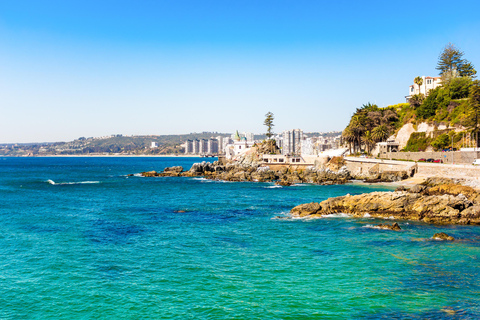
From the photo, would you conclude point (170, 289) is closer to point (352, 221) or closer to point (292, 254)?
point (292, 254)

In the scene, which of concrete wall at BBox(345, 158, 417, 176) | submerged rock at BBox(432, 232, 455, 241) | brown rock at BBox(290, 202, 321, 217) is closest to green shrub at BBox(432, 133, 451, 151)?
concrete wall at BBox(345, 158, 417, 176)

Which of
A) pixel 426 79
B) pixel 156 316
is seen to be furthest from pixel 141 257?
pixel 426 79

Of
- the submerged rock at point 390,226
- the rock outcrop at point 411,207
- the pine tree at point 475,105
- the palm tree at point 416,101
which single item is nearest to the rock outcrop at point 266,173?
the pine tree at point 475,105

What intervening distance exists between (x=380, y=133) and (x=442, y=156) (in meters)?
25.5

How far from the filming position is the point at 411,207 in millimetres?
38594

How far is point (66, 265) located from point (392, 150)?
273ft

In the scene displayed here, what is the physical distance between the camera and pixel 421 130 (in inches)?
3506

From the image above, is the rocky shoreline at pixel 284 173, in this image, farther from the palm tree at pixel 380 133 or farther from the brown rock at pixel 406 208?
the brown rock at pixel 406 208

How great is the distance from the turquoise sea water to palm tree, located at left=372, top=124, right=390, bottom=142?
64.8m

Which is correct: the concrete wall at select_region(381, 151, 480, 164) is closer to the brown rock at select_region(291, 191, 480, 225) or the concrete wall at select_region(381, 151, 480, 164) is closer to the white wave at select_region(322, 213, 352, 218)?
the brown rock at select_region(291, 191, 480, 225)

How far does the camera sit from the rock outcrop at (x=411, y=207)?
3578 cm

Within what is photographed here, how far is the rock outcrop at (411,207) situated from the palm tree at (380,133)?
53895 mm

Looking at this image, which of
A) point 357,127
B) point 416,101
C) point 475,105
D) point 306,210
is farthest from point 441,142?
point 306,210

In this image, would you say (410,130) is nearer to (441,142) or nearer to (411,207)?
(441,142)
